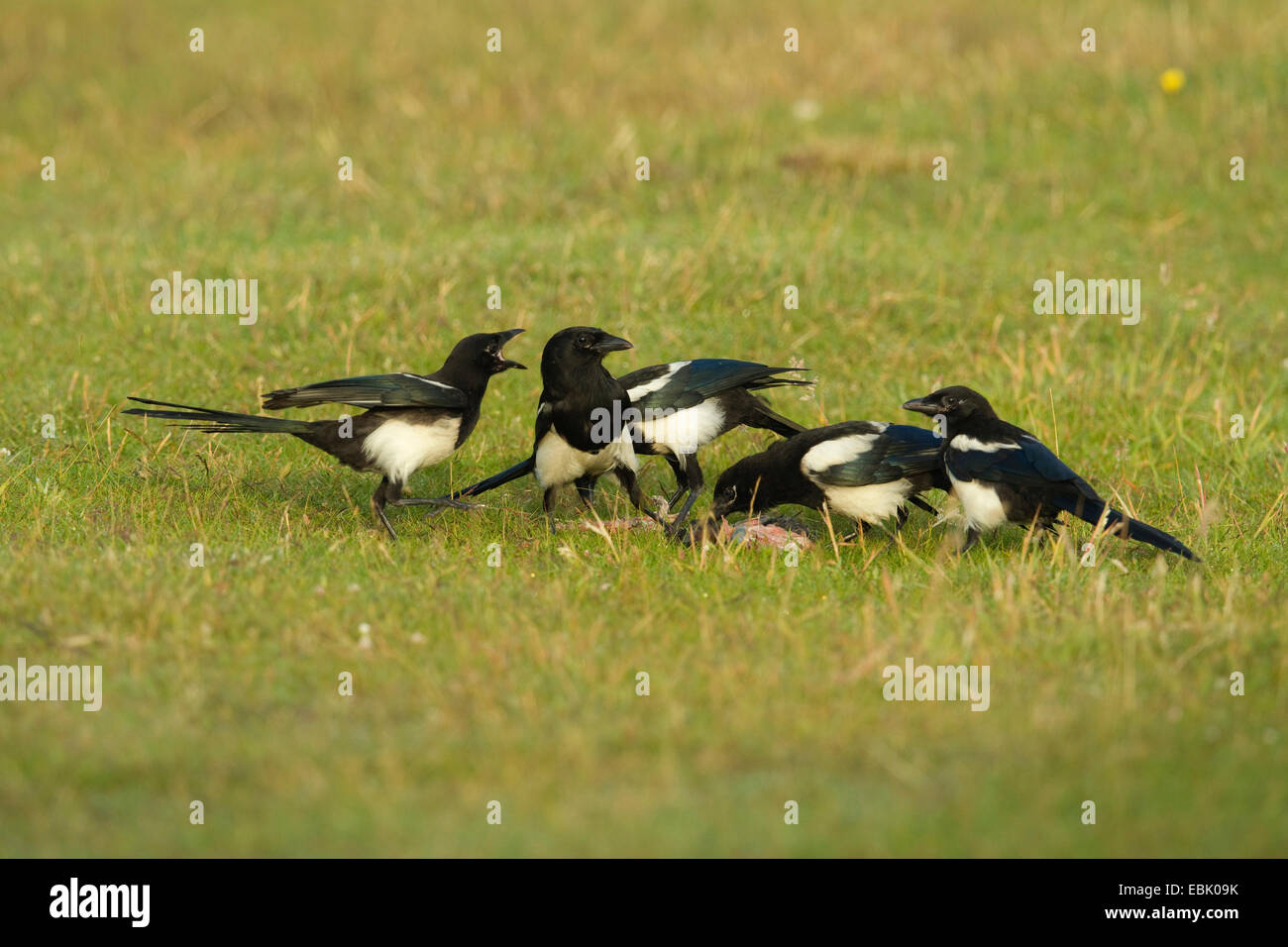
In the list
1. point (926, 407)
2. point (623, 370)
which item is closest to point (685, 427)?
point (926, 407)

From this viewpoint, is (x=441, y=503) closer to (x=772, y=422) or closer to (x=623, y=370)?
(x=772, y=422)

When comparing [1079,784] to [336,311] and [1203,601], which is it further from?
[336,311]

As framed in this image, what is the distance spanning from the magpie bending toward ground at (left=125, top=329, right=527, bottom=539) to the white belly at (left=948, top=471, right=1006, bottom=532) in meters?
2.34

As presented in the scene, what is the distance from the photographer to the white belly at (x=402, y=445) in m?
7.30

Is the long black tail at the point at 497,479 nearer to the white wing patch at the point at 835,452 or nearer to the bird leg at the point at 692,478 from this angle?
the bird leg at the point at 692,478

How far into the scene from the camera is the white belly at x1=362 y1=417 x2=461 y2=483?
24.0 feet

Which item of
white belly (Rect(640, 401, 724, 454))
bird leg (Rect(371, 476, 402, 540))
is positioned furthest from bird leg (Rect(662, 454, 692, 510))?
bird leg (Rect(371, 476, 402, 540))

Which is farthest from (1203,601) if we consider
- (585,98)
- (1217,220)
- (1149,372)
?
(585,98)

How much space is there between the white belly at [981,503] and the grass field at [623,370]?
0.64 feet

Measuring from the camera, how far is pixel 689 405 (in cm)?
786

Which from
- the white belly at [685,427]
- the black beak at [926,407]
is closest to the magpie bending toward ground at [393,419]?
the white belly at [685,427]

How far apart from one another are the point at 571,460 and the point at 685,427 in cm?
74

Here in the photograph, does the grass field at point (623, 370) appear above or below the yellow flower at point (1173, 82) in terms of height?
below

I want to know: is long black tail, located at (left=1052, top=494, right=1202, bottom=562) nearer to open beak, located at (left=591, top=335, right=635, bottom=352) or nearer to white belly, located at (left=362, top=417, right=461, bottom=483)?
open beak, located at (left=591, top=335, right=635, bottom=352)
